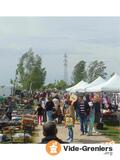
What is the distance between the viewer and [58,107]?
17.5ft

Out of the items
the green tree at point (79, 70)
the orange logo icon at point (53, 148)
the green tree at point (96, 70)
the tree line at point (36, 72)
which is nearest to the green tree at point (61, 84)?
the tree line at point (36, 72)

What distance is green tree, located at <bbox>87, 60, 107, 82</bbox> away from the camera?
174 inches

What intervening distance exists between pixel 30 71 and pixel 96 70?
2.03ft

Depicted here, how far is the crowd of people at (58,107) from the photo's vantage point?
464cm

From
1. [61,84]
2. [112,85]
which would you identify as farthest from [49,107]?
[112,85]

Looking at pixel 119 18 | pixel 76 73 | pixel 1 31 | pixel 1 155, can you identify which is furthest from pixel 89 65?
pixel 1 155

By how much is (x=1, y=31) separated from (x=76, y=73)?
2.57 ft

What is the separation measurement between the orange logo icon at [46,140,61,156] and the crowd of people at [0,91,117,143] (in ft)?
0.49

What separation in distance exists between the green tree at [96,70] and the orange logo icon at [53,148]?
765mm

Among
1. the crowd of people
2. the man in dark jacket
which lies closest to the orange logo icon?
the man in dark jacket

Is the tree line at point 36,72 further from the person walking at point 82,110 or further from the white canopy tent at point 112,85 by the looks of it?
the person walking at point 82,110

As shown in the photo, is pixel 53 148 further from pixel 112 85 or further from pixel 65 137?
pixel 112 85
